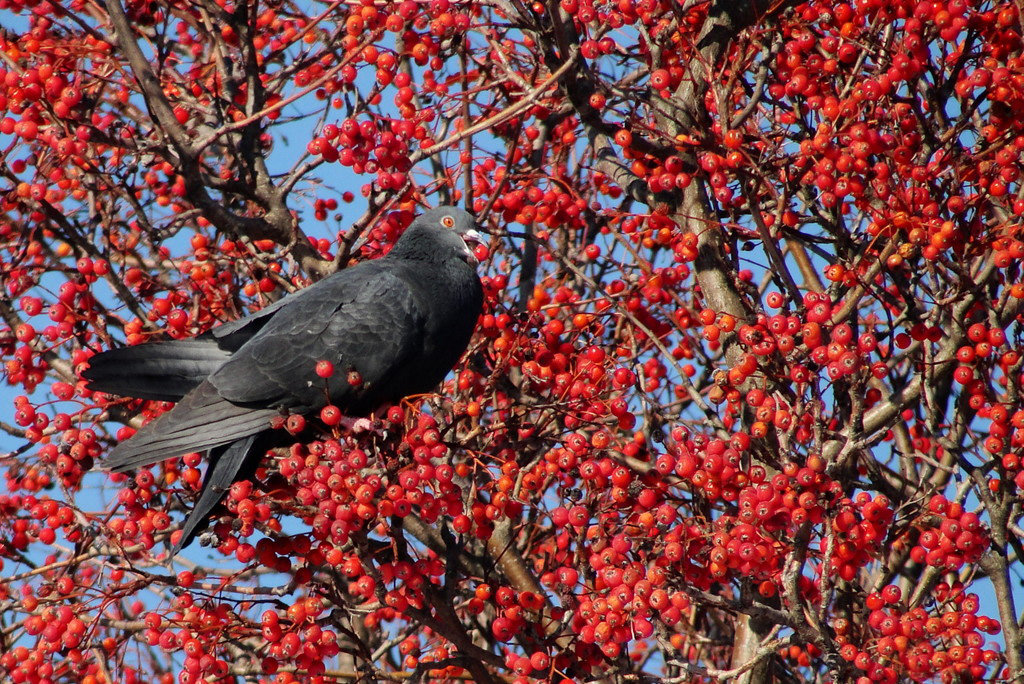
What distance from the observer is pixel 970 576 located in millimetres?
4344

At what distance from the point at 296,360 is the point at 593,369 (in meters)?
1.38

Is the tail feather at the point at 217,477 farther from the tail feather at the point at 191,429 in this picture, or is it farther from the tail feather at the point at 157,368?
the tail feather at the point at 157,368

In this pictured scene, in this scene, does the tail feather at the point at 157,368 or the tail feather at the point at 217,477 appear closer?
the tail feather at the point at 217,477

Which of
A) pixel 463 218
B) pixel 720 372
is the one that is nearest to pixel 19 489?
pixel 463 218

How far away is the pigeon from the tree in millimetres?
140

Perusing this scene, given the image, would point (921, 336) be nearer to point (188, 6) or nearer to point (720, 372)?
point (720, 372)

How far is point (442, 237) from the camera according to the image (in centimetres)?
536

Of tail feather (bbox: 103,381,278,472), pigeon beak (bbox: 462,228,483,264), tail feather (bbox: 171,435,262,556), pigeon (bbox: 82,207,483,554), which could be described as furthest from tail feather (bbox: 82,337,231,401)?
pigeon beak (bbox: 462,228,483,264)

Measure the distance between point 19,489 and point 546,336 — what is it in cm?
242

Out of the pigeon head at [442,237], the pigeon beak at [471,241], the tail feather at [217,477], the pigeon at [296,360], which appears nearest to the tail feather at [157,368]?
the pigeon at [296,360]

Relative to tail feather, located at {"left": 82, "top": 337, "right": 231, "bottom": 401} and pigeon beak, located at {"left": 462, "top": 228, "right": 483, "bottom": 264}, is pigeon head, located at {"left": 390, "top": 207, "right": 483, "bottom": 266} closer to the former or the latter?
pigeon beak, located at {"left": 462, "top": 228, "right": 483, "bottom": 264}

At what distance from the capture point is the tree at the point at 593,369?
383 centimetres

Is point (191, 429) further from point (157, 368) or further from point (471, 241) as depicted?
point (471, 241)

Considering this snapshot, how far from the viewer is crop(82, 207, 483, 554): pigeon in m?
4.57
